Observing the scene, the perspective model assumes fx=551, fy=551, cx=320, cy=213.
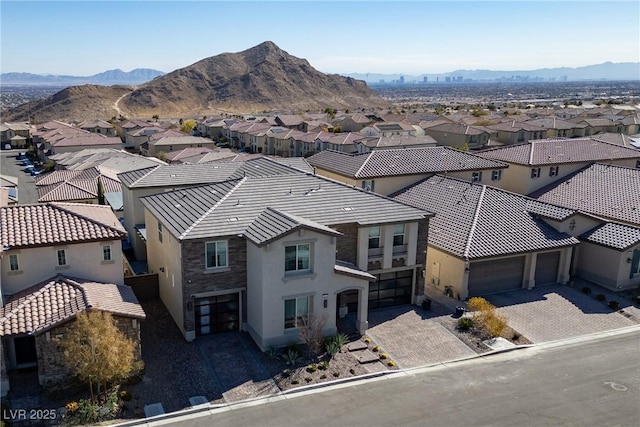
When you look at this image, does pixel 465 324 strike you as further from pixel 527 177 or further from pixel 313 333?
pixel 527 177

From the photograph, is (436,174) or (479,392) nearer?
(479,392)

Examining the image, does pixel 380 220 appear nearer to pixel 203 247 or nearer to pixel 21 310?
pixel 203 247

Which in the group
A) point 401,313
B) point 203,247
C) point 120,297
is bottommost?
point 401,313

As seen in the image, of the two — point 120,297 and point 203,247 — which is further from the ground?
point 203,247

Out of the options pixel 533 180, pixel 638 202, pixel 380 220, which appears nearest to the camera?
pixel 380 220

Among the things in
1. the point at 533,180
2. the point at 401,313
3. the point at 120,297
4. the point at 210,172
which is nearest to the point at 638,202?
the point at 533,180

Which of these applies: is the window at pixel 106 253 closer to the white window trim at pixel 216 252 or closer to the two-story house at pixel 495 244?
the white window trim at pixel 216 252

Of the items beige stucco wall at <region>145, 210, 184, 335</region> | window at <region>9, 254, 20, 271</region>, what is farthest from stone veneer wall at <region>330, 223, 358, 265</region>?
window at <region>9, 254, 20, 271</region>

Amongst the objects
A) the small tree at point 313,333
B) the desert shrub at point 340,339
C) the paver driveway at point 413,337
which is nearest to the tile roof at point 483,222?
the paver driveway at point 413,337
